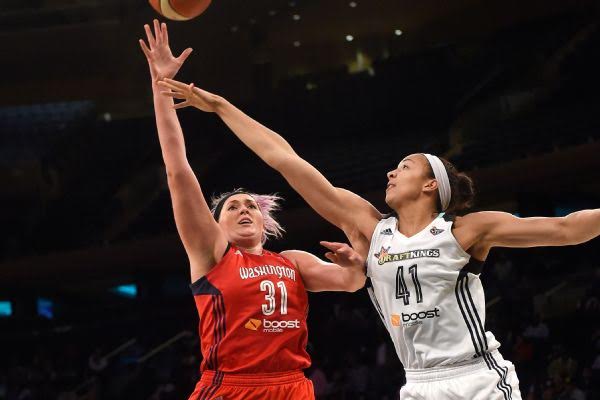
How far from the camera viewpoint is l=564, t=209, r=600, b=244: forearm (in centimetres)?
351

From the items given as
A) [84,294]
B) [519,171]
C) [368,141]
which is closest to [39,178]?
[84,294]

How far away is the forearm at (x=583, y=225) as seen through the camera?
3.51m

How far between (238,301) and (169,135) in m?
0.87

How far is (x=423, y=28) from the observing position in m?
17.2

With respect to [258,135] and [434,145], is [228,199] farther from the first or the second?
[434,145]

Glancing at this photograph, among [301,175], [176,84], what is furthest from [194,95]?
[301,175]

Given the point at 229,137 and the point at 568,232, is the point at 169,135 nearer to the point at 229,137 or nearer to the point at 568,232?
the point at 568,232

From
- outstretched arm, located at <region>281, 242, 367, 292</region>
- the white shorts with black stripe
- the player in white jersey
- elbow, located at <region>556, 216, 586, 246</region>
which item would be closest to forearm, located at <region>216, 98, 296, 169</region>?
the player in white jersey

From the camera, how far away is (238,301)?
4129 mm

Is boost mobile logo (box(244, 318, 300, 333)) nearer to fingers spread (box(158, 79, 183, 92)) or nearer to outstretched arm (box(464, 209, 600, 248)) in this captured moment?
outstretched arm (box(464, 209, 600, 248))

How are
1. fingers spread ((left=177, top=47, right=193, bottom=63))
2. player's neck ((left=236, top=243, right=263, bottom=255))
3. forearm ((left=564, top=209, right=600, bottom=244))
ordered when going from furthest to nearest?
player's neck ((left=236, top=243, right=263, bottom=255)) < fingers spread ((left=177, top=47, right=193, bottom=63)) < forearm ((left=564, top=209, right=600, bottom=244))

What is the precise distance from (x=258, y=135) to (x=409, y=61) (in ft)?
44.0

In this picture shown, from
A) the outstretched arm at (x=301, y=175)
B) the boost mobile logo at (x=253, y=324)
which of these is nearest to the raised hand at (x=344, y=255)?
the outstretched arm at (x=301, y=175)

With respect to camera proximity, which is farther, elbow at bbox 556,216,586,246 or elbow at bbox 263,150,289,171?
elbow at bbox 263,150,289,171
